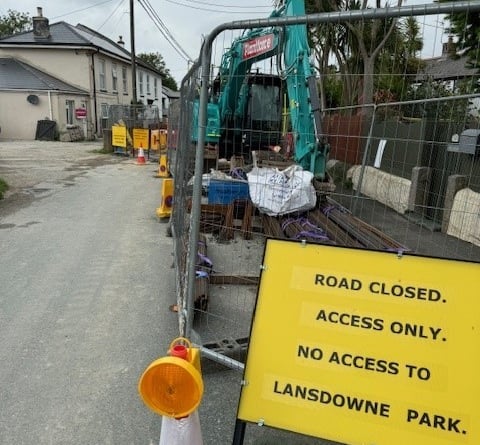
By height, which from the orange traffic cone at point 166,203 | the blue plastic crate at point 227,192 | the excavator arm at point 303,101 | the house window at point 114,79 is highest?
the house window at point 114,79

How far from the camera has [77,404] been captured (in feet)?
10.1

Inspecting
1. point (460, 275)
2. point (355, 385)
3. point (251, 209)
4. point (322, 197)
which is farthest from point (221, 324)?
point (322, 197)

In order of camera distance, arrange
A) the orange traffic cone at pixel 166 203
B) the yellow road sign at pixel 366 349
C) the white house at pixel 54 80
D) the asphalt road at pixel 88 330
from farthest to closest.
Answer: the white house at pixel 54 80 < the orange traffic cone at pixel 166 203 < the asphalt road at pixel 88 330 < the yellow road sign at pixel 366 349

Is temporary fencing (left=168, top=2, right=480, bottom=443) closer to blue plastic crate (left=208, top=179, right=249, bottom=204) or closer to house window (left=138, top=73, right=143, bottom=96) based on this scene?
blue plastic crate (left=208, top=179, right=249, bottom=204)

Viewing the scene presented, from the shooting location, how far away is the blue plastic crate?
7.30 metres

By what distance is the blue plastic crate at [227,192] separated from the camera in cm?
730

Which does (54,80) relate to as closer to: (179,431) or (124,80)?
(124,80)

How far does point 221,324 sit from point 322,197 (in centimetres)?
386

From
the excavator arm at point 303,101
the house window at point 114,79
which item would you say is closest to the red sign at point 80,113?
the house window at point 114,79

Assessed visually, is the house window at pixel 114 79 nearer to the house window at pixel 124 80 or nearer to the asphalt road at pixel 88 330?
the house window at pixel 124 80

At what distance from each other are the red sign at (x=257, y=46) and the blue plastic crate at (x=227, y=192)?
2.70 m

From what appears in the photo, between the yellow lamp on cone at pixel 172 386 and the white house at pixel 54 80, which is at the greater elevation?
the white house at pixel 54 80

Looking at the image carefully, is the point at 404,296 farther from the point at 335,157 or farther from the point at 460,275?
the point at 335,157

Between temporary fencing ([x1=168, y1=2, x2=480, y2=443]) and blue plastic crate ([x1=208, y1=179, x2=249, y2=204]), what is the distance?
0.6 inches
